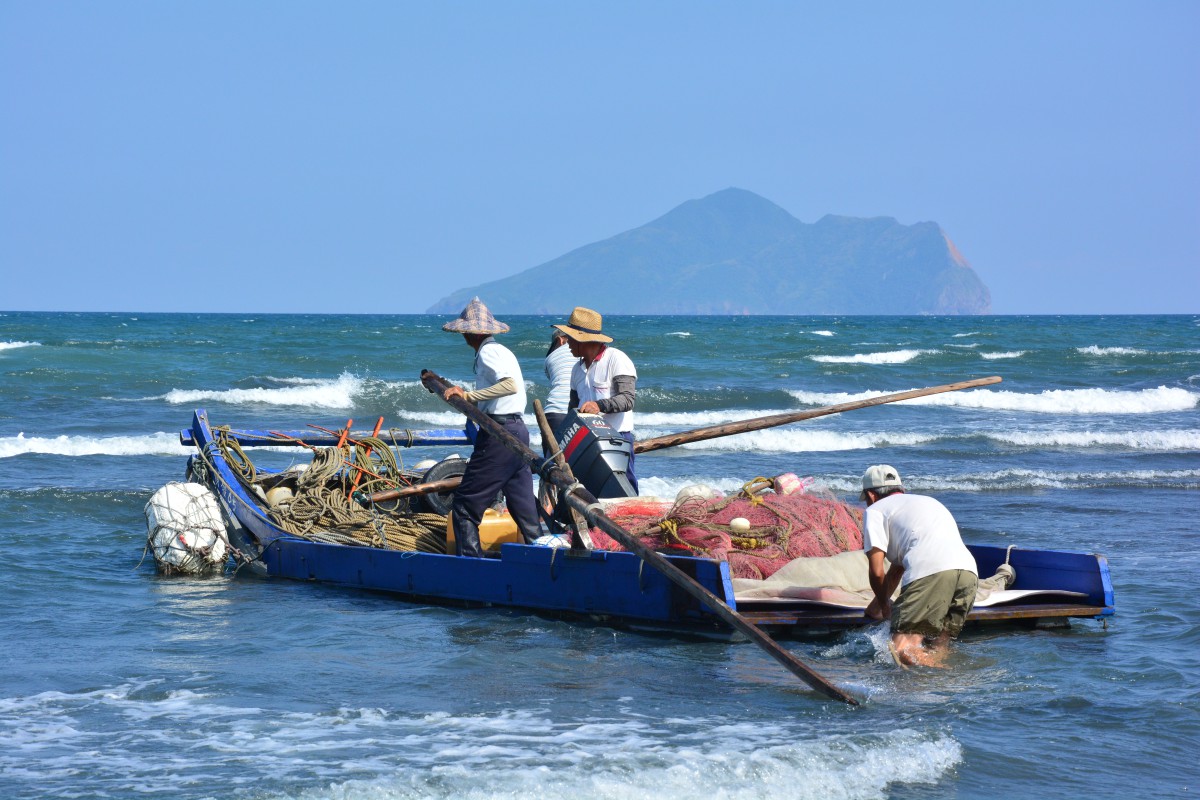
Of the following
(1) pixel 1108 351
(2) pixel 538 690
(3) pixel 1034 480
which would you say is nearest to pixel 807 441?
(3) pixel 1034 480

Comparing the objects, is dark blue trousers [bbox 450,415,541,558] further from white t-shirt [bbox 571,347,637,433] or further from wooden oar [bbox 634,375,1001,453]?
wooden oar [bbox 634,375,1001,453]

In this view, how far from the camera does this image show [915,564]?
6.62 meters

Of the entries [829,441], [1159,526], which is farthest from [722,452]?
[1159,526]

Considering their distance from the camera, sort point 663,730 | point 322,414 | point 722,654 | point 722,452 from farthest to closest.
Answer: point 322,414
point 722,452
point 722,654
point 663,730

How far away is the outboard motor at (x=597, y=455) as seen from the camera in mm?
8188

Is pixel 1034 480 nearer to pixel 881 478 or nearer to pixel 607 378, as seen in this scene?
pixel 607 378

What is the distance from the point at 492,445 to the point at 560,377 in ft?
5.09

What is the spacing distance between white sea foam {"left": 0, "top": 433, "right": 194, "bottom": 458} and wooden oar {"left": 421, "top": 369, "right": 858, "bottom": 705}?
10416mm

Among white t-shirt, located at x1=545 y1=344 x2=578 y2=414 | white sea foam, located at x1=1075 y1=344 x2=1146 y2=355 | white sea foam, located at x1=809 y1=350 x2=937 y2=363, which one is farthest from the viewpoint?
white sea foam, located at x1=1075 y1=344 x2=1146 y2=355

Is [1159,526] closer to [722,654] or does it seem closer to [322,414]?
[722,654]

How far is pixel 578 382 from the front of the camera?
A: 888cm

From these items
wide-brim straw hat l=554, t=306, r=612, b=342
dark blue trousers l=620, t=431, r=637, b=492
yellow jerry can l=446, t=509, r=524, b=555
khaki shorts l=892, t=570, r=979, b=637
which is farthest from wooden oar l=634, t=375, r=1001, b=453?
khaki shorts l=892, t=570, r=979, b=637

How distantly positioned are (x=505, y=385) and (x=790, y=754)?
3393 mm

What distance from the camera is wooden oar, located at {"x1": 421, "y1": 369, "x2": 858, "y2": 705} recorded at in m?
5.93
